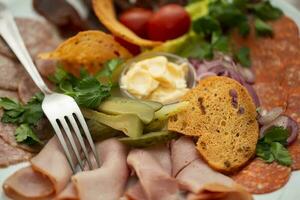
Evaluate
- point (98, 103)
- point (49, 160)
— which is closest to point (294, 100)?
point (98, 103)

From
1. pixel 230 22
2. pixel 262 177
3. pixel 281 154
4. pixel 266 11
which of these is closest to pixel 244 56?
pixel 230 22

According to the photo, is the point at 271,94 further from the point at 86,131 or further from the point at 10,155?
the point at 10,155

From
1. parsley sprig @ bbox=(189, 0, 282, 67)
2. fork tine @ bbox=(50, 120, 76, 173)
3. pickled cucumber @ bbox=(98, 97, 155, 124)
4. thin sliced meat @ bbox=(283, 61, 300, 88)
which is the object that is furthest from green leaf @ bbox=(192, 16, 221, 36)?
fork tine @ bbox=(50, 120, 76, 173)

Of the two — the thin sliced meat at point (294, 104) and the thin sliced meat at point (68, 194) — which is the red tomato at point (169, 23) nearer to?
the thin sliced meat at point (294, 104)

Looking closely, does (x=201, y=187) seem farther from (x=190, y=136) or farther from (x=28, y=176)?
(x=28, y=176)

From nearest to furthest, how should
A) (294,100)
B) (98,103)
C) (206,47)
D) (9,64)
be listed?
(98,103) < (294,100) < (9,64) < (206,47)
